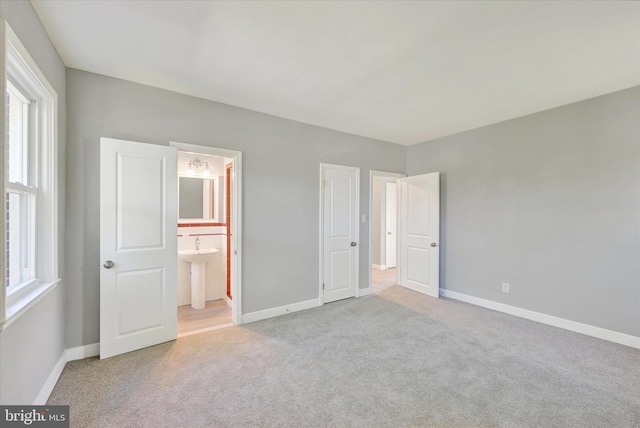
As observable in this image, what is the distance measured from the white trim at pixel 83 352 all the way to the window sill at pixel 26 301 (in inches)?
30.5

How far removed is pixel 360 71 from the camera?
2.45 metres


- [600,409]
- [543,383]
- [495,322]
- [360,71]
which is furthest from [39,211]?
[495,322]

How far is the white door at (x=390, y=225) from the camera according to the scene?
22.1ft

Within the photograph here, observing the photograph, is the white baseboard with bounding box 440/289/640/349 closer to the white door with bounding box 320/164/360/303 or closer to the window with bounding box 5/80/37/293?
the white door with bounding box 320/164/360/303

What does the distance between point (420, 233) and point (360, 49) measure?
10.9ft

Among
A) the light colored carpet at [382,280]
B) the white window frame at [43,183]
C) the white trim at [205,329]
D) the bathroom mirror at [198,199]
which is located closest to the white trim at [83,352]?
the white trim at [205,329]

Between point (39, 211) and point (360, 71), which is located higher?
point (360, 71)

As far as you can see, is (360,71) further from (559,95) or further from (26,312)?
(26,312)

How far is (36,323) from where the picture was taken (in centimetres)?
179

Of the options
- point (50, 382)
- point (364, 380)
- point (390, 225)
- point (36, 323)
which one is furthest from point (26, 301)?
point (390, 225)

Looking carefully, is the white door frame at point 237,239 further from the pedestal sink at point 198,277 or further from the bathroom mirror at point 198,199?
the bathroom mirror at point 198,199

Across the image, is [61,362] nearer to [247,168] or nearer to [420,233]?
[247,168]

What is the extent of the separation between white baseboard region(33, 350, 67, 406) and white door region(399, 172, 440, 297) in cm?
452

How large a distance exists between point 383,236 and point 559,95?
4.27 metres
